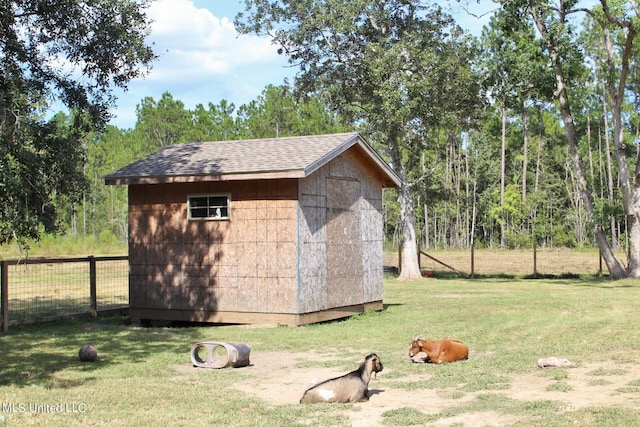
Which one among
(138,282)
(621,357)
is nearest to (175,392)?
(621,357)

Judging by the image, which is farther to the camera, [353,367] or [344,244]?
[344,244]

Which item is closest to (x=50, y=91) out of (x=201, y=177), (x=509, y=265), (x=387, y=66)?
(x=201, y=177)

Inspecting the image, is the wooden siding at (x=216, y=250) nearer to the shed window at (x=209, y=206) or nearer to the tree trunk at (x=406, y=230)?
the shed window at (x=209, y=206)

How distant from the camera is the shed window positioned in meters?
15.7

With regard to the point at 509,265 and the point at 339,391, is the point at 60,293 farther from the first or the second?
the point at 509,265

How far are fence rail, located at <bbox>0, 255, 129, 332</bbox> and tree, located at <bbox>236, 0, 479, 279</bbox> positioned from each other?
11.0 metres

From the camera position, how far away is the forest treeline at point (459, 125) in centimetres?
2827

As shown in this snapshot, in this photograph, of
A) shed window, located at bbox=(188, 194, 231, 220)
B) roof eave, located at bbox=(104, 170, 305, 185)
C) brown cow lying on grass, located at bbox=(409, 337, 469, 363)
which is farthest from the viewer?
shed window, located at bbox=(188, 194, 231, 220)

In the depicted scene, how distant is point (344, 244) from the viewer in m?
16.7

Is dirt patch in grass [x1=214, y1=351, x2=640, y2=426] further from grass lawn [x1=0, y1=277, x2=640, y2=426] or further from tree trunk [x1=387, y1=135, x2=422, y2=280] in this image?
tree trunk [x1=387, y1=135, x2=422, y2=280]

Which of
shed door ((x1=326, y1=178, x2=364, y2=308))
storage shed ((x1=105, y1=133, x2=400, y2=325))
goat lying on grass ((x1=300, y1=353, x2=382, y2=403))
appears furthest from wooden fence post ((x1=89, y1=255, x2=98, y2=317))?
goat lying on grass ((x1=300, y1=353, x2=382, y2=403))

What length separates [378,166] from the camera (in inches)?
706

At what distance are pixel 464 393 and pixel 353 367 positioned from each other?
7.22 feet

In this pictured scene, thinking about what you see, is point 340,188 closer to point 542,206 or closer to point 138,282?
point 138,282
